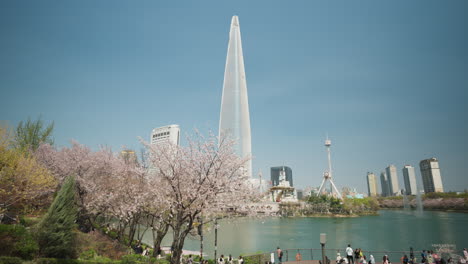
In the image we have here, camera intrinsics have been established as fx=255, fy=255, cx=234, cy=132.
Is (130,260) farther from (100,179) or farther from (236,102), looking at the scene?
(236,102)

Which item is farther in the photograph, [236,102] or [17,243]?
[236,102]

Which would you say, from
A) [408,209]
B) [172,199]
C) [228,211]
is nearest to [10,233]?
[172,199]

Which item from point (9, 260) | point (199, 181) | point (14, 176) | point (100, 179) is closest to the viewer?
point (9, 260)

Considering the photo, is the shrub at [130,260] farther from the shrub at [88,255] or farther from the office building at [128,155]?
the office building at [128,155]

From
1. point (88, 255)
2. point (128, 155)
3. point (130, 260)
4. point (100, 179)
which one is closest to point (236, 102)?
point (128, 155)

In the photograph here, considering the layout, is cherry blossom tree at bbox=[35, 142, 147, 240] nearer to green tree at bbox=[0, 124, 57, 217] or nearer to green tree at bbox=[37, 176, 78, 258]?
green tree at bbox=[0, 124, 57, 217]

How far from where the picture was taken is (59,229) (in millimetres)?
12828

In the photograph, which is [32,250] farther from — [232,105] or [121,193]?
[232,105]

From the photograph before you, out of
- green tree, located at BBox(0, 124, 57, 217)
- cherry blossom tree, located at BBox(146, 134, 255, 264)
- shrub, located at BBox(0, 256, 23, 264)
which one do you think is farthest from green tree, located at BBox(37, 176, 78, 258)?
green tree, located at BBox(0, 124, 57, 217)

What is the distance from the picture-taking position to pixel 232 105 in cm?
13538

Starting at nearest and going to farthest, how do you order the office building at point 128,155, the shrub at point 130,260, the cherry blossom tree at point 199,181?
the cherry blossom tree at point 199,181, the shrub at point 130,260, the office building at point 128,155

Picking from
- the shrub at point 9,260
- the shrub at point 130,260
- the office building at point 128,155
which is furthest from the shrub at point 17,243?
the office building at point 128,155

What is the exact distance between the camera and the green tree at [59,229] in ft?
41.0

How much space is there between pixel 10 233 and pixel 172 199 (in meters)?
7.86
